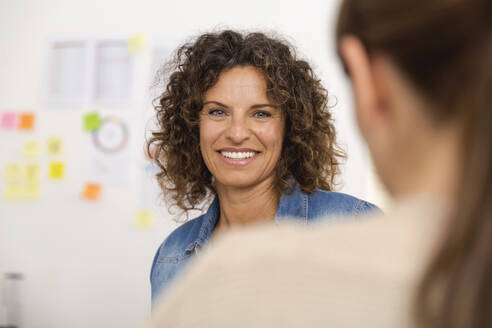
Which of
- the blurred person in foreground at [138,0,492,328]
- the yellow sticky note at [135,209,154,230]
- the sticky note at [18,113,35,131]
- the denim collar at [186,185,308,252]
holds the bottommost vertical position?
the yellow sticky note at [135,209,154,230]

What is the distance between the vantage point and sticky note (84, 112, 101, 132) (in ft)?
8.73

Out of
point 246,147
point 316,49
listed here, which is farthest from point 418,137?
point 316,49

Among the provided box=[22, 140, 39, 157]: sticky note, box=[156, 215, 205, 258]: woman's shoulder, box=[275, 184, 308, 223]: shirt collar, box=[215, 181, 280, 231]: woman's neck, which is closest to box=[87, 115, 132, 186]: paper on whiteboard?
box=[22, 140, 39, 157]: sticky note

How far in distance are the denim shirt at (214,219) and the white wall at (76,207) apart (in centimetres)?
103

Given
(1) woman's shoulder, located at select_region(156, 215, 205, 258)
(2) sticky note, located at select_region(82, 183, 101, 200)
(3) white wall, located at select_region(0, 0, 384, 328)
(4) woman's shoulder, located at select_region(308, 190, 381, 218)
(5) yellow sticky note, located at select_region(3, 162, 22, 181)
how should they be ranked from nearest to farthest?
(4) woman's shoulder, located at select_region(308, 190, 381, 218), (1) woman's shoulder, located at select_region(156, 215, 205, 258), (3) white wall, located at select_region(0, 0, 384, 328), (2) sticky note, located at select_region(82, 183, 101, 200), (5) yellow sticky note, located at select_region(3, 162, 22, 181)

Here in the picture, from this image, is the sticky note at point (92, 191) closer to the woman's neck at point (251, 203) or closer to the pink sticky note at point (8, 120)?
the pink sticky note at point (8, 120)

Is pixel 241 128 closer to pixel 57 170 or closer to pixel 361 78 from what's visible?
pixel 361 78

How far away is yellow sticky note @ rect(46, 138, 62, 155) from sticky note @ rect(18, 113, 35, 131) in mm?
135

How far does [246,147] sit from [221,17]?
4.16ft

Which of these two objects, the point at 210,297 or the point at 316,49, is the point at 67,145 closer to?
the point at 316,49

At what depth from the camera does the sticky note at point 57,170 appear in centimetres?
272

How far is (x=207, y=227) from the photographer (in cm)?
154

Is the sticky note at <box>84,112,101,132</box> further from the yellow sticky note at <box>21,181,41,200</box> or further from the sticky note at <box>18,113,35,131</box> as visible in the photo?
the yellow sticky note at <box>21,181,41,200</box>

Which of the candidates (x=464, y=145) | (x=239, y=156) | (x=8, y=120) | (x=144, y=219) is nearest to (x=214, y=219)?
(x=239, y=156)
